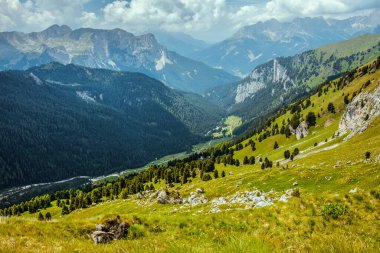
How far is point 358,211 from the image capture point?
55.3 ft

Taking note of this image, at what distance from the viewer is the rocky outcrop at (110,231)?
1891 cm

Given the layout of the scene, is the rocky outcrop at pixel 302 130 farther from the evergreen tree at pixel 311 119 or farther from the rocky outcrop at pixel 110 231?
the rocky outcrop at pixel 110 231

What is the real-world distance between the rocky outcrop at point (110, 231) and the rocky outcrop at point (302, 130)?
161 meters

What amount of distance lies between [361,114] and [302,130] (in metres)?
47.7

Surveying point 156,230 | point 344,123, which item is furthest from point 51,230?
point 344,123

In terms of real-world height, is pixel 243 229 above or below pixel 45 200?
above

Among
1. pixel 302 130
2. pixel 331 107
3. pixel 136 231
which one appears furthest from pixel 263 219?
pixel 331 107

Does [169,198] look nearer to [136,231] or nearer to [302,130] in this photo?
[136,231]

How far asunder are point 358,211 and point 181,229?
10.9 metres

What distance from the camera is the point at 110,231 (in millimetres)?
19781

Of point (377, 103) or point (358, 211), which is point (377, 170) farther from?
point (377, 103)

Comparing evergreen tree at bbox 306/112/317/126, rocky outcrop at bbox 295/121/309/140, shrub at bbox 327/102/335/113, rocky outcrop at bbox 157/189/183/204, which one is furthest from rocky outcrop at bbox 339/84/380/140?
rocky outcrop at bbox 157/189/183/204

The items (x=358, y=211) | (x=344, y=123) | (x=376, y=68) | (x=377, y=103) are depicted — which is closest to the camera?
(x=358, y=211)

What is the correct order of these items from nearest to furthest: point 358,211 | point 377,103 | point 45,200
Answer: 1. point 358,211
2. point 377,103
3. point 45,200
